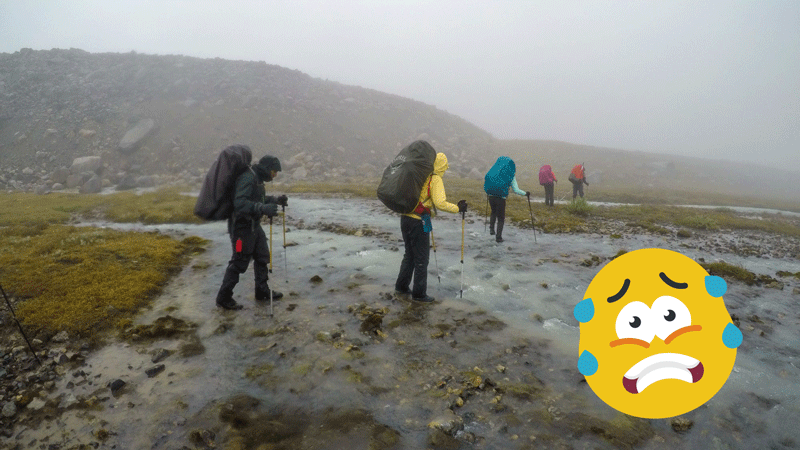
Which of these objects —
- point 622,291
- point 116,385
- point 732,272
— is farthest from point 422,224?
point 732,272

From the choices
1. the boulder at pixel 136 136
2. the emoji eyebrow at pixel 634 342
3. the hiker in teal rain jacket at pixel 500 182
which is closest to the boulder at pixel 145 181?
the boulder at pixel 136 136

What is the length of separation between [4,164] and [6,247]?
41129mm

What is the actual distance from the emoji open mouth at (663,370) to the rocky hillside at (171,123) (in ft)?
138

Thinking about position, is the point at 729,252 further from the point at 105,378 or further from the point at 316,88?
the point at 316,88

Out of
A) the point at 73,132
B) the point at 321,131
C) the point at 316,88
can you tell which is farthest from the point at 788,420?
the point at 316,88

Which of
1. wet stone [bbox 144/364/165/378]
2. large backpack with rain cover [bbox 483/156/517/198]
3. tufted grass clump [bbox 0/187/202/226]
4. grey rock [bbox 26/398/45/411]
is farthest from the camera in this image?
tufted grass clump [bbox 0/187/202/226]

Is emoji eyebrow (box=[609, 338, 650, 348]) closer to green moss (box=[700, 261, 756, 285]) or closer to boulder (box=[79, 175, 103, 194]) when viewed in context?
green moss (box=[700, 261, 756, 285])

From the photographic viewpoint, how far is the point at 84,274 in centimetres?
929

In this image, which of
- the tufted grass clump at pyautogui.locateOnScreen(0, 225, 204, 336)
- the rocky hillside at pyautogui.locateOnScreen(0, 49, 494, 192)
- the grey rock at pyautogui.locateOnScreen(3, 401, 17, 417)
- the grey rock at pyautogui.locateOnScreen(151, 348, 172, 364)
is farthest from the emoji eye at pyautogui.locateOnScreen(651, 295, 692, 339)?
the rocky hillside at pyautogui.locateOnScreen(0, 49, 494, 192)

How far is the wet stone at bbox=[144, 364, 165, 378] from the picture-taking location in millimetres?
5470

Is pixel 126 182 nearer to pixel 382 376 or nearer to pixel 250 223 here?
pixel 250 223

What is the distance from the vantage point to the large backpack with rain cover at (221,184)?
279 inches

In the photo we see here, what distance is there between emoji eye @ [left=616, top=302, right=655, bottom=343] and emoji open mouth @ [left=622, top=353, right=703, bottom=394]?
0.18 metres

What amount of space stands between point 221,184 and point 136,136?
49.8 metres
